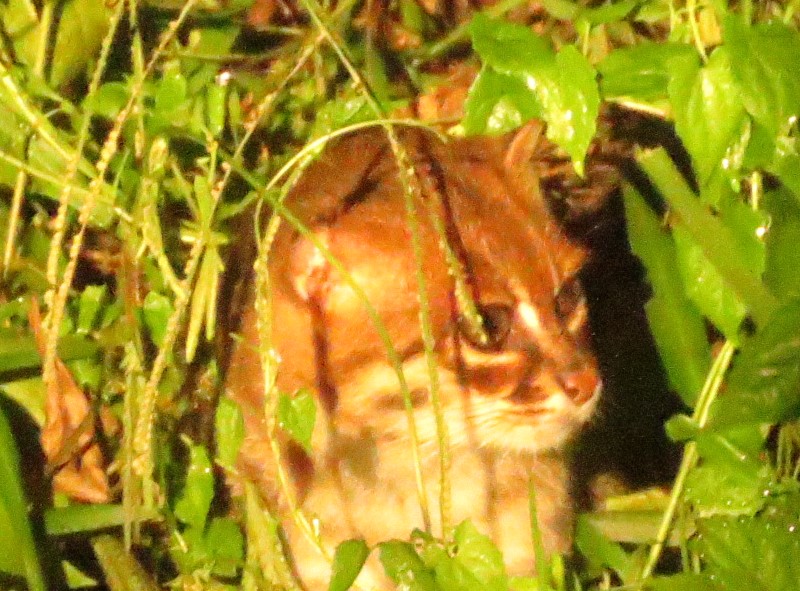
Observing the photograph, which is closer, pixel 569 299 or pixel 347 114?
pixel 347 114

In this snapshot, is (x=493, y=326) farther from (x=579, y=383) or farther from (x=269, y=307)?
(x=269, y=307)

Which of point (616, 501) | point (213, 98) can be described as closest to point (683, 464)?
point (616, 501)

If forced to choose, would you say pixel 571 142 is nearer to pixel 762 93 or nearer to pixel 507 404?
pixel 762 93

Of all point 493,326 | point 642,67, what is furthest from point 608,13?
point 493,326

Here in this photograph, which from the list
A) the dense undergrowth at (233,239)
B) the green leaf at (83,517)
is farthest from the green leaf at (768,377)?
the green leaf at (83,517)

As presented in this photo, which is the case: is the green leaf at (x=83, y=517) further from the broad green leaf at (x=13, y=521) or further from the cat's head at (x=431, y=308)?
the cat's head at (x=431, y=308)
